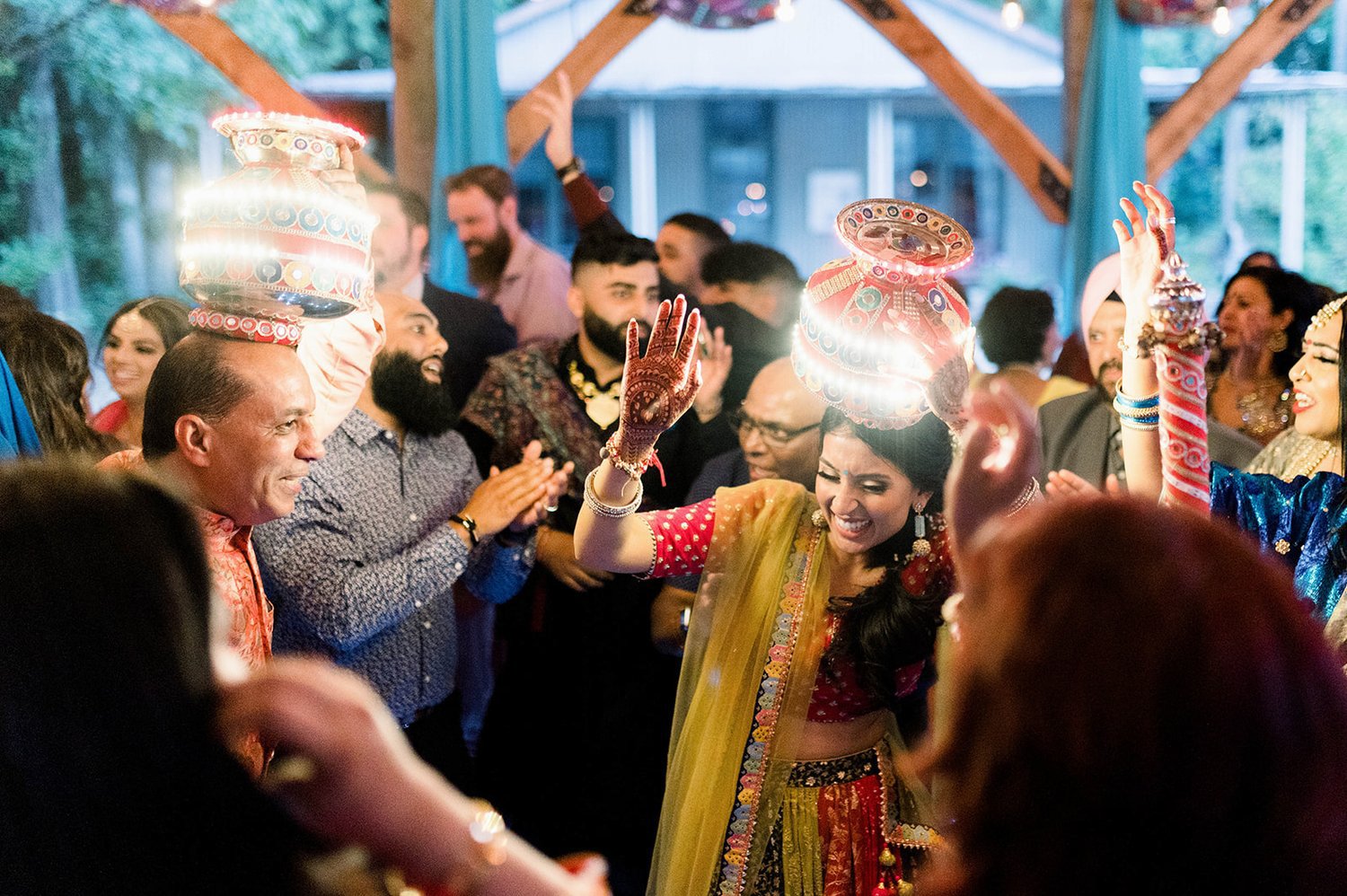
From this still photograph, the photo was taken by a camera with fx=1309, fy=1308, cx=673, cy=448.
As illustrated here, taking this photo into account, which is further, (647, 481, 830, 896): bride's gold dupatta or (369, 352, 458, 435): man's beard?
(369, 352, 458, 435): man's beard

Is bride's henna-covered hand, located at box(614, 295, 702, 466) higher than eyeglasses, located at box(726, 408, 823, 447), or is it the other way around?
bride's henna-covered hand, located at box(614, 295, 702, 466)

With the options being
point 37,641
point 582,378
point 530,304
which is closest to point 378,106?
point 530,304

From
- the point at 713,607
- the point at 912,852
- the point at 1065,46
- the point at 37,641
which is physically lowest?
the point at 912,852

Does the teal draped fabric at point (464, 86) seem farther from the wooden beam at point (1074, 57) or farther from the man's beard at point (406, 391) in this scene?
the wooden beam at point (1074, 57)

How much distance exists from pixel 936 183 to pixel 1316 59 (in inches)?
103

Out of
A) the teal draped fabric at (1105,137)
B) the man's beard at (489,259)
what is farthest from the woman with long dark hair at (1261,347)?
the man's beard at (489,259)

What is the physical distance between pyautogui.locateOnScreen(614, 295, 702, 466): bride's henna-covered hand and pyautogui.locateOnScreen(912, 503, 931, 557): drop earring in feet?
1.76

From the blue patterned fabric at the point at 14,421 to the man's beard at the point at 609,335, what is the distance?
154 cm

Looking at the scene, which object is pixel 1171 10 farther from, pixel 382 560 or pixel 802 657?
pixel 382 560

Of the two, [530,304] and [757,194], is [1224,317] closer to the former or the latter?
[530,304]

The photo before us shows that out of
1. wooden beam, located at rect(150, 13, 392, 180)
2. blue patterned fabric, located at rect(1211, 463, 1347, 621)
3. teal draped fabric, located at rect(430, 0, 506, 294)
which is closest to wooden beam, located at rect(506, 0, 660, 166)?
teal draped fabric, located at rect(430, 0, 506, 294)

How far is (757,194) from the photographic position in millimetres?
9664

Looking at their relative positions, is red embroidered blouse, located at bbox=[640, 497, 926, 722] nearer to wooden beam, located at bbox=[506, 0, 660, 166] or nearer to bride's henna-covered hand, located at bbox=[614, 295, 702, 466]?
bride's henna-covered hand, located at bbox=[614, 295, 702, 466]

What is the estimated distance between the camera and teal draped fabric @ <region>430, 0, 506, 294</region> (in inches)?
197
